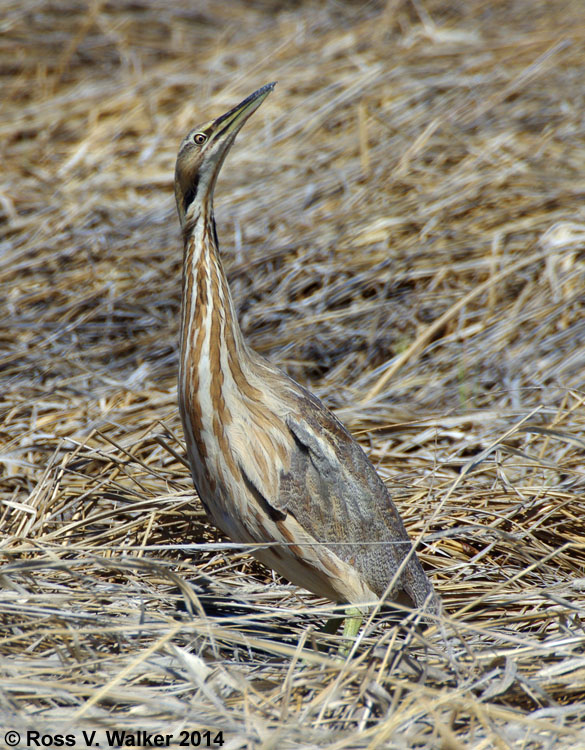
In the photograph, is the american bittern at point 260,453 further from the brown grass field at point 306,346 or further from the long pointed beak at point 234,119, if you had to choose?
the brown grass field at point 306,346

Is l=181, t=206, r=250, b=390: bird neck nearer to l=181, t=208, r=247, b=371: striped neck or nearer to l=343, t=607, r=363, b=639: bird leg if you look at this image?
l=181, t=208, r=247, b=371: striped neck

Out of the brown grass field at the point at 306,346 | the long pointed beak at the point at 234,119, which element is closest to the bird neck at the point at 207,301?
Answer: the long pointed beak at the point at 234,119

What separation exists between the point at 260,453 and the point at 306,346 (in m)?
1.47

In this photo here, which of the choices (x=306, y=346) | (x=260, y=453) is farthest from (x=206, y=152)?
(x=306, y=346)

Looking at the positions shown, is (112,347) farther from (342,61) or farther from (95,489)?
(342,61)

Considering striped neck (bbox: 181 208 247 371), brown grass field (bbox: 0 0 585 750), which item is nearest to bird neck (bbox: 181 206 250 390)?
striped neck (bbox: 181 208 247 371)

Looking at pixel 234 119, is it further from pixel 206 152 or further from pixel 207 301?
pixel 207 301

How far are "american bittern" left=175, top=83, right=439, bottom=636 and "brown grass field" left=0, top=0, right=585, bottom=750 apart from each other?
13cm

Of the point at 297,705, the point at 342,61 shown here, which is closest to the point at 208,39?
the point at 342,61

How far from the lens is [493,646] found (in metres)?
1.83

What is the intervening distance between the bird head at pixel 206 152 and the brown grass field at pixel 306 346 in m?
0.78

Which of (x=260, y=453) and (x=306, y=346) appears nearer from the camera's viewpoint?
(x=260, y=453)

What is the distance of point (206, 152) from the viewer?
2094mm

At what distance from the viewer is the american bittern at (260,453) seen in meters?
2.00
